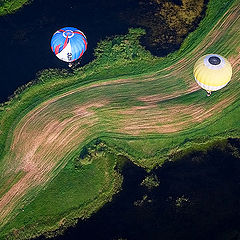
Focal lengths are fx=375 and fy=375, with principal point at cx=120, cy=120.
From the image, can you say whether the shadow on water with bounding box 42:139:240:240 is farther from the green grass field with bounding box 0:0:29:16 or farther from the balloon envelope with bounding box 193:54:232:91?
the green grass field with bounding box 0:0:29:16

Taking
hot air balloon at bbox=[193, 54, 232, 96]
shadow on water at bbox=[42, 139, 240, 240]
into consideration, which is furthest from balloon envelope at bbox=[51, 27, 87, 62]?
shadow on water at bbox=[42, 139, 240, 240]

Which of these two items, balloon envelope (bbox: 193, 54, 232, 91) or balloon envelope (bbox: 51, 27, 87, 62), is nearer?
balloon envelope (bbox: 193, 54, 232, 91)

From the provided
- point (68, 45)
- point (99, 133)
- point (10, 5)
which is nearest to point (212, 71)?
point (99, 133)

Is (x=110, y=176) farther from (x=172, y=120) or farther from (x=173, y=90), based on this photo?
(x=173, y=90)

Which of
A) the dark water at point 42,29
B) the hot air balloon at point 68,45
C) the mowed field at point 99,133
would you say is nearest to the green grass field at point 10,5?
the dark water at point 42,29

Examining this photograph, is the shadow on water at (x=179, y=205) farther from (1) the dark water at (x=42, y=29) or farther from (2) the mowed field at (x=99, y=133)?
(1) the dark water at (x=42, y=29)

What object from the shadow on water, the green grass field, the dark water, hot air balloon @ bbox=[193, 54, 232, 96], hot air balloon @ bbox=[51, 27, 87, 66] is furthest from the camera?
the green grass field

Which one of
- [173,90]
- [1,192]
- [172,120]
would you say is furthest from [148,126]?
[1,192]
